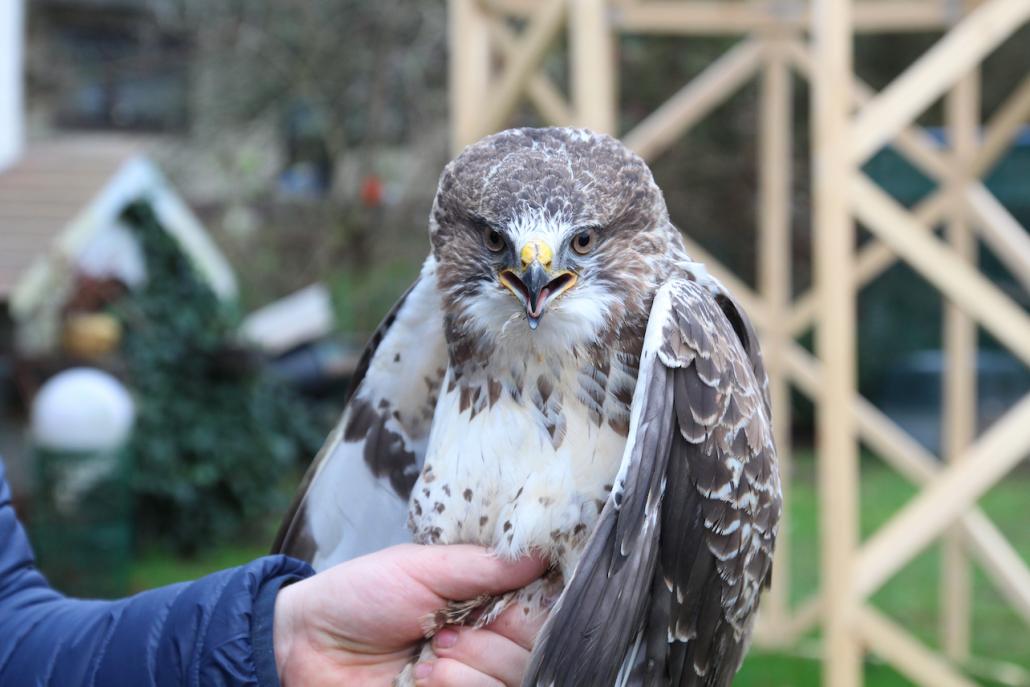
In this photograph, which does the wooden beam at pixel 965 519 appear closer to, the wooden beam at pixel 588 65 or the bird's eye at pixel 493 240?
the wooden beam at pixel 588 65

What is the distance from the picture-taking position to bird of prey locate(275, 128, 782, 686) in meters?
2.30

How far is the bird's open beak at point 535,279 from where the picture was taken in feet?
7.50

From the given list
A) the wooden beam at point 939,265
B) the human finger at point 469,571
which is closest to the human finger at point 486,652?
the human finger at point 469,571

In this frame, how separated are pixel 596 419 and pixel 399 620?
597 mm

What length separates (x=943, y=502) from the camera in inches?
161

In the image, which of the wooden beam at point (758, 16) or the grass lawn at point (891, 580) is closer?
the wooden beam at point (758, 16)

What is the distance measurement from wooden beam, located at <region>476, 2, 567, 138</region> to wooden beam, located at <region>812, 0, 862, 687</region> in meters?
1.07

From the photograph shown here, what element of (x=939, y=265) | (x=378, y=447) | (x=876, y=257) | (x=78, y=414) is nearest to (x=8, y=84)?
(x=78, y=414)

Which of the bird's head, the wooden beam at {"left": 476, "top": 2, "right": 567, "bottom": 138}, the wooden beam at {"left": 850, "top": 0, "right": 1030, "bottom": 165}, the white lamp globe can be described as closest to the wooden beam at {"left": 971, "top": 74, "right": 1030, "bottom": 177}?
the wooden beam at {"left": 850, "top": 0, "right": 1030, "bottom": 165}

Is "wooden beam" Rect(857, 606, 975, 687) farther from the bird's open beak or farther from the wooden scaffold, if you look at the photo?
the bird's open beak

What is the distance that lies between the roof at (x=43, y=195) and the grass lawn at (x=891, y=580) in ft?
7.54

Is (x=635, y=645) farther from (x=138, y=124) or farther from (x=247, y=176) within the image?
(x=138, y=124)

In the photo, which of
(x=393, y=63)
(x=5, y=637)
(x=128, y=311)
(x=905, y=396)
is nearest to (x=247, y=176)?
(x=393, y=63)

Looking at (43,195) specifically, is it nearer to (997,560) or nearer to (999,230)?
(999,230)
